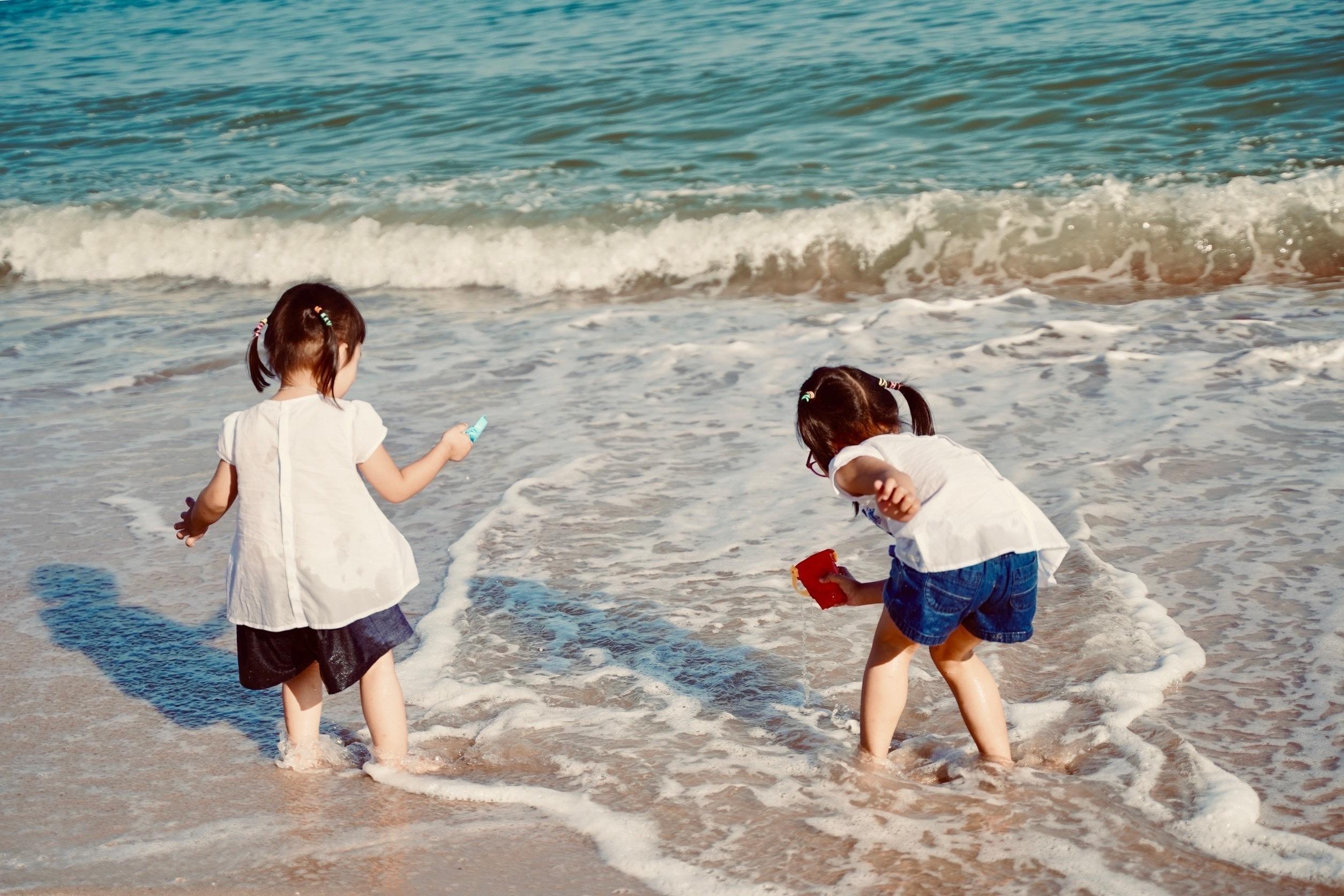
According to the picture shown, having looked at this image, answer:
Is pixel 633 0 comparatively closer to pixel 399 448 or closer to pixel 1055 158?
pixel 1055 158

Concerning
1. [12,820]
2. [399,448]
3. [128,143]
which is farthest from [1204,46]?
[12,820]

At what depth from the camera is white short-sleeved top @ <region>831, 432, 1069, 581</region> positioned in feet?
9.73

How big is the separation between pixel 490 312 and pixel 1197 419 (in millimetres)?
4947

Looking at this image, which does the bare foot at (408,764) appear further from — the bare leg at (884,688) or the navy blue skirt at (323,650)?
the bare leg at (884,688)

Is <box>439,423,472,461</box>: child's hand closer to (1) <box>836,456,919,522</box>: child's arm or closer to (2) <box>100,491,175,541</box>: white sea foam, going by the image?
(1) <box>836,456,919,522</box>: child's arm

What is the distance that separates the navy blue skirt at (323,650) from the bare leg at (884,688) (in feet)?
3.85

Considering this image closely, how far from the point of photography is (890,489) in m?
2.79

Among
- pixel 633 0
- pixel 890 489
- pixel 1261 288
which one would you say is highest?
pixel 633 0

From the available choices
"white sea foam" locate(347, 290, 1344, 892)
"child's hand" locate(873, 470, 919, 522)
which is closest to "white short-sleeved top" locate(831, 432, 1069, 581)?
"child's hand" locate(873, 470, 919, 522)

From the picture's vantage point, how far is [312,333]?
304 centimetres

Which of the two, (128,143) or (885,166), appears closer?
(885,166)

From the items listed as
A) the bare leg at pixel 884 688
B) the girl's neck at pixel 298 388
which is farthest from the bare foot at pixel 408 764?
the bare leg at pixel 884 688

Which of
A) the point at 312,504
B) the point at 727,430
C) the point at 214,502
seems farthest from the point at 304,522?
the point at 727,430

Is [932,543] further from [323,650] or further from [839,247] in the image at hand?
[839,247]
